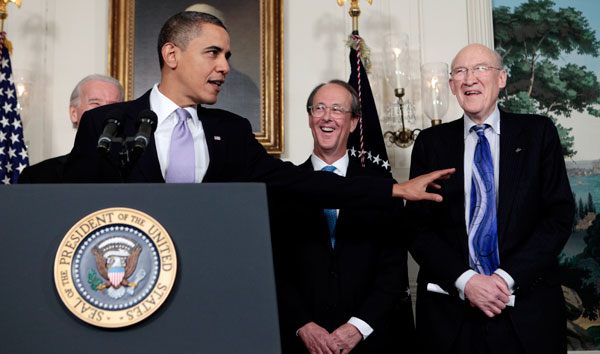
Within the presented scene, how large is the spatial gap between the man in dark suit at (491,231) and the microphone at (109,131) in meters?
1.40

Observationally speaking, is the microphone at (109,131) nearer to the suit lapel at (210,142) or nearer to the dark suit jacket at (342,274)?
the suit lapel at (210,142)

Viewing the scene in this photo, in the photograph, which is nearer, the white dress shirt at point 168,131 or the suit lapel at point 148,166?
the suit lapel at point 148,166

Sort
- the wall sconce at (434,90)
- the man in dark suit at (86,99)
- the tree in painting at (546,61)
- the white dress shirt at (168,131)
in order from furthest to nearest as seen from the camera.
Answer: the tree in painting at (546,61) < the wall sconce at (434,90) < the man in dark suit at (86,99) < the white dress shirt at (168,131)

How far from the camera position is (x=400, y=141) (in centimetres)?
387

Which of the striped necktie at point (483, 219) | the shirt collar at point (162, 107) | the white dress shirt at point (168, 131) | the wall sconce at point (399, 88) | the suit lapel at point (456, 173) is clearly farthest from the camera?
the wall sconce at point (399, 88)

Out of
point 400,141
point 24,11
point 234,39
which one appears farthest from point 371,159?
point 24,11

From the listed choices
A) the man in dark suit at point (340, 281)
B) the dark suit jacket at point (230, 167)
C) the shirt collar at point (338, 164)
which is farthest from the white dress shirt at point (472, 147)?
the shirt collar at point (338, 164)

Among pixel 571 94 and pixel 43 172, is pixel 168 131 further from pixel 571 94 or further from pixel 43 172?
pixel 571 94

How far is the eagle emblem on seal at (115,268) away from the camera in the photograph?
45.7 inches

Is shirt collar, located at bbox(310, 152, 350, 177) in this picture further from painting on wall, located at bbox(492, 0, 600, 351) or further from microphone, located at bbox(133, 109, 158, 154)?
painting on wall, located at bbox(492, 0, 600, 351)

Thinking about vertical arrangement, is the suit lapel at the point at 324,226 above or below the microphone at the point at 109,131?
below

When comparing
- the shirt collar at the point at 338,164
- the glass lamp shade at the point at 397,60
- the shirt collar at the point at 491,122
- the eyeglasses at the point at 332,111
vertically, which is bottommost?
the shirt collar at the point at 338,164

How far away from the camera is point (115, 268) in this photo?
1.16 m

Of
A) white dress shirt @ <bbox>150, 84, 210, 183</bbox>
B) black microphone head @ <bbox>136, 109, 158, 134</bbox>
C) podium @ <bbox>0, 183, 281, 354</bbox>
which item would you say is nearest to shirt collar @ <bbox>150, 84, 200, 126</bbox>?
white dress shirt @ <bbox>150, 84, 210, 183</bbox>
